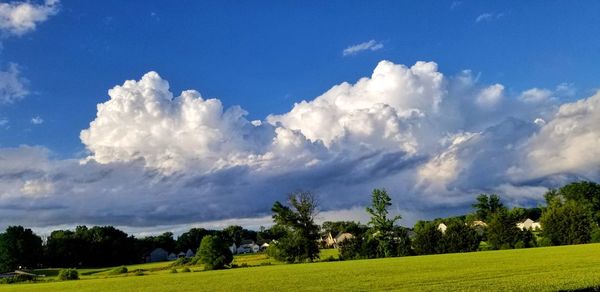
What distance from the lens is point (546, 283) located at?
2777 cm

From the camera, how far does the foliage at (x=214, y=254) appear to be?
9583 centimetres

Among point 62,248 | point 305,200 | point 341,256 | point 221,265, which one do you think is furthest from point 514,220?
point 62,248

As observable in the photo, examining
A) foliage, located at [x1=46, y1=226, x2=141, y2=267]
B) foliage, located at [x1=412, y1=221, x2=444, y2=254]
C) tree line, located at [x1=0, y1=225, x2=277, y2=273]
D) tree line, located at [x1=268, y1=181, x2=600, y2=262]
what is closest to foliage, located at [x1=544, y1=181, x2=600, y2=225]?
tree line, located at [x1=268, y1=181, x2=600, y2=262]

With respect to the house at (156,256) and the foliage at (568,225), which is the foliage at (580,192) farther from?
the house at (156,256)

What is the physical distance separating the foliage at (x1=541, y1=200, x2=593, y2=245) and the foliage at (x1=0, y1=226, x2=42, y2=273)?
12402 cm

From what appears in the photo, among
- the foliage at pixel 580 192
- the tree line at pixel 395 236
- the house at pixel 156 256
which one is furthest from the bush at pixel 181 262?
the foliage at pixel 580 192

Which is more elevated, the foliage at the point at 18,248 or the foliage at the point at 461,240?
the foliage at the point at 18,248

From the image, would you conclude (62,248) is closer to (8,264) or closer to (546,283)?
(8,264)

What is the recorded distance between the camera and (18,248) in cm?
14150

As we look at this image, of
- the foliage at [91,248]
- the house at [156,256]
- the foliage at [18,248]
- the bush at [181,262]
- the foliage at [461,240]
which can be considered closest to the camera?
the foliage at [461,240]

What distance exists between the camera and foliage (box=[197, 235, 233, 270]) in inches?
3773

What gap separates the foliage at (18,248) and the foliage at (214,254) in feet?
222

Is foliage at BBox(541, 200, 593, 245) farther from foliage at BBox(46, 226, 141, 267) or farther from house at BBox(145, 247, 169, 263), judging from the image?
house at BBox(145, 247, 169, 263)

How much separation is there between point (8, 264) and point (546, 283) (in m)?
142
